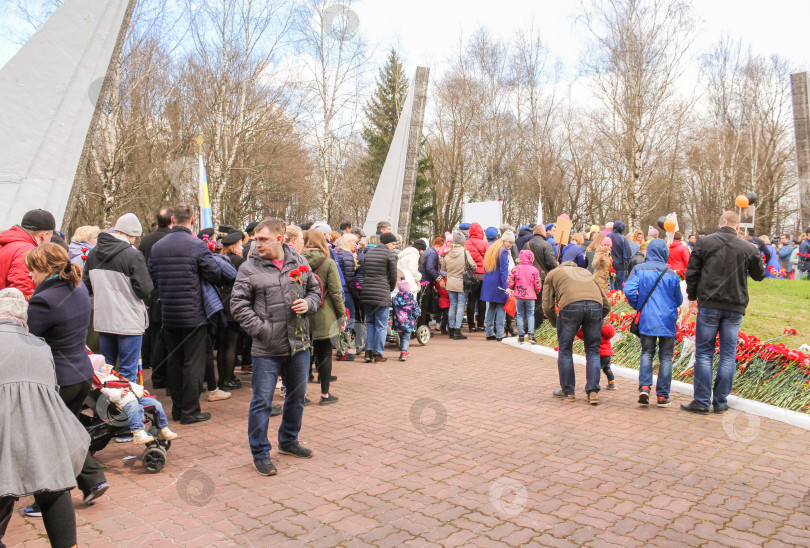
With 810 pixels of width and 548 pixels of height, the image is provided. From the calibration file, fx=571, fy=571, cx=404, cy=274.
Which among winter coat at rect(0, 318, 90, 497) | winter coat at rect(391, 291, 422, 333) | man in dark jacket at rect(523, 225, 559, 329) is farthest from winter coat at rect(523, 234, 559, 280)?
winter coat at rect(0, 318, 90, 497)

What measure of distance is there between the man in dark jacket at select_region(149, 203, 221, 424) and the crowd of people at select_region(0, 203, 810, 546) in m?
0.02

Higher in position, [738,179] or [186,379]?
[738,179]

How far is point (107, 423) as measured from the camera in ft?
14.8

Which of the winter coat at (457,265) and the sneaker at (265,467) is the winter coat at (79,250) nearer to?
the sneaker at (265,467)

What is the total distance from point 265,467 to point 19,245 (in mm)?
2747

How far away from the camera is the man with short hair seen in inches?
183

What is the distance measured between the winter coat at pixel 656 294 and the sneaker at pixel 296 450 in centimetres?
403

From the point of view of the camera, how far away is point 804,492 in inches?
169

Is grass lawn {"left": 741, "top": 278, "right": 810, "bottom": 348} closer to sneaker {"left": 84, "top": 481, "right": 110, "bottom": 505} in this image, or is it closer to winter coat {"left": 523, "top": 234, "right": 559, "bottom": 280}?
winter coat {"left": 523, "top": 234, "right": 559, "bottom": 280}

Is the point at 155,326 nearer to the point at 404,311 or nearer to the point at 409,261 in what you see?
the point at 404,311

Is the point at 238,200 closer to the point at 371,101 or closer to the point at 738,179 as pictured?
the point at 371,101

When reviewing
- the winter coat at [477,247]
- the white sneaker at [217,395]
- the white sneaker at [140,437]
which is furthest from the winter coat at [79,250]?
the winter coat at [477,247]

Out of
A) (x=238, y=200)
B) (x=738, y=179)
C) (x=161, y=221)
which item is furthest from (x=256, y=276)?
(x=738, y=179)

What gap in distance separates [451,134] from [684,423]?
35.3 metres
